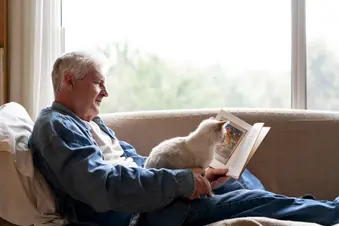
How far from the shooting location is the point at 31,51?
8.30 ft

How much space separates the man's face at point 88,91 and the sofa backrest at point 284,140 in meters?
0.49

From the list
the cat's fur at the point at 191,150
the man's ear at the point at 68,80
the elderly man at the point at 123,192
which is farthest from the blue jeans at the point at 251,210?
the man's ear at the point at 68,80

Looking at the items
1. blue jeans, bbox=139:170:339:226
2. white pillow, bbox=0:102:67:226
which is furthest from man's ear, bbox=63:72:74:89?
blue jeans, bbox=139:170:339:226

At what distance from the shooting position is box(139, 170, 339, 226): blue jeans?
1.54 m

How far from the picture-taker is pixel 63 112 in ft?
5.53

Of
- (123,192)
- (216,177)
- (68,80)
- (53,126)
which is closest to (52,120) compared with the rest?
(53,126)

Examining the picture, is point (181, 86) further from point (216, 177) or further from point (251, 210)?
point (251, 210)

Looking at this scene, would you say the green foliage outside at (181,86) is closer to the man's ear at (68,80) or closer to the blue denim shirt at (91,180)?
the man's ear at (68,80)

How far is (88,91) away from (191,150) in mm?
419

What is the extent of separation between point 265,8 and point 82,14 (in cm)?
102

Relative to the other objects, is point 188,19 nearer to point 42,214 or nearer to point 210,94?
point 210,94

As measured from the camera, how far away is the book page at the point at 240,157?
175 cm

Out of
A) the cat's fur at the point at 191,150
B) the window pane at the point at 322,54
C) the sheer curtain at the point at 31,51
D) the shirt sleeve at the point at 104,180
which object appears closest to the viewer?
the shirt sleeve at the point at 104,180

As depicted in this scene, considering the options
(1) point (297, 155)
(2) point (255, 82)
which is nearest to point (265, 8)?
(2) point (255, 82)
